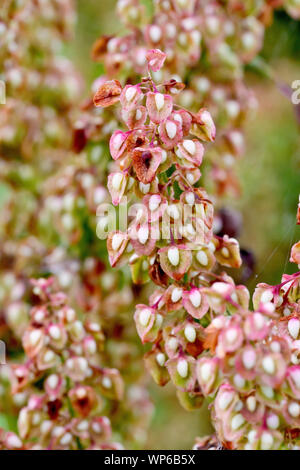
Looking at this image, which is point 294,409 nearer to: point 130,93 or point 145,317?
point 145,317

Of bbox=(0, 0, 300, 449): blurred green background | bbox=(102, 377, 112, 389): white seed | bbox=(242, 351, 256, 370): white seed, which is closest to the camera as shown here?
bbox=(242, 351, 256, 370): white seed

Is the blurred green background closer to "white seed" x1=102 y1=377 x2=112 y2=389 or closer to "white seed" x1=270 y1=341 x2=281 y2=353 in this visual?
"white seed" x1=102 y1=377 x2=112 y2=389

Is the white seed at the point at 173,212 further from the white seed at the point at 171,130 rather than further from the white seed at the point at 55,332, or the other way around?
the white seed at the point at 55,332

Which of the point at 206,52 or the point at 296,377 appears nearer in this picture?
the point at 296,377

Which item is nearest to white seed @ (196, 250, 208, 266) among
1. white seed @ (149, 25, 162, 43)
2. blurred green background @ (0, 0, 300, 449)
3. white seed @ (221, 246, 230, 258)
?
white seed @ (221, 246, 230, 258)

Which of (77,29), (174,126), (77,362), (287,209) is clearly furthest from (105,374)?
(77,29)

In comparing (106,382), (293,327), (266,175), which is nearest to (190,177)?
(293,327)

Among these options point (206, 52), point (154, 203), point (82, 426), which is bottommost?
point (82, 426)
